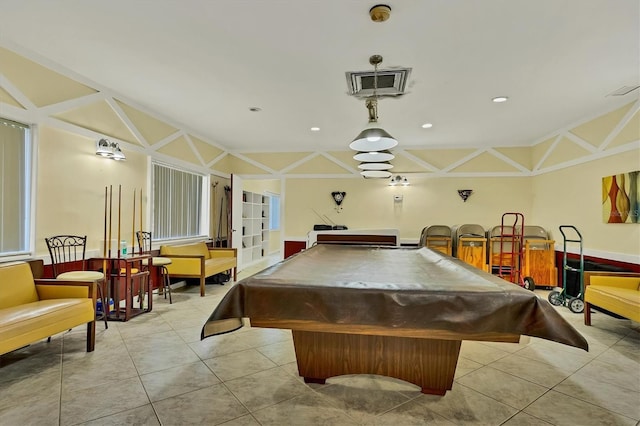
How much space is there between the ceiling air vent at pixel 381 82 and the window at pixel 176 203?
3.34m

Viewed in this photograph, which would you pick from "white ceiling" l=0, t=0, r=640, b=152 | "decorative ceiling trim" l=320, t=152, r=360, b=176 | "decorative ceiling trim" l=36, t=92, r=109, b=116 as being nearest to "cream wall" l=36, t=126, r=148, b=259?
"decorative ceiling trim" l=36, t=92, r=109, b=116

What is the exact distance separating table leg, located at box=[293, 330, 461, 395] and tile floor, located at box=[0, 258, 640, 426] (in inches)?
5.5

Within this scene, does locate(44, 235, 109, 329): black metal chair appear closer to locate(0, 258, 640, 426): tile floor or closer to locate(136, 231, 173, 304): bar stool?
locate(0, 258, 640, 426): tile floor

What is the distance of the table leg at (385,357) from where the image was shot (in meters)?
2.07

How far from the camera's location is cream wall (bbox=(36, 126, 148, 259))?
3.30 meters

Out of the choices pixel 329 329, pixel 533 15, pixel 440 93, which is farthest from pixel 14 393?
pixel 440 93

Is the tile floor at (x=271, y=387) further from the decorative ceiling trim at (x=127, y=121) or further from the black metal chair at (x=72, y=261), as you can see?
the decorative ceiling trim at (x=127, y=121)

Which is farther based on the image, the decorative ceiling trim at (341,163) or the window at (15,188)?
the decorative ceiling trim at (341,163)

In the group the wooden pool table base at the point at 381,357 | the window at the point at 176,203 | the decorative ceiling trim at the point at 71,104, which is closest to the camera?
the wooden pool table base at the point at 381,357

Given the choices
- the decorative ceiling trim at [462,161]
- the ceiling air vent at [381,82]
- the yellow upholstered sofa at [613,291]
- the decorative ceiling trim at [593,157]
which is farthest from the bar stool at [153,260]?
the decorative ceiling trim at [593,157]

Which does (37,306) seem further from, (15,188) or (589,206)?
(589,206)

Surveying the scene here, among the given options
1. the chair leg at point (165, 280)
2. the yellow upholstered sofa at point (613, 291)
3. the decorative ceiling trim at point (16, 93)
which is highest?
the decorative ceiling trim at point (16, 93)

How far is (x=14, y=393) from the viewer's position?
212 cm

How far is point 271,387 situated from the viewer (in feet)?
7.41
